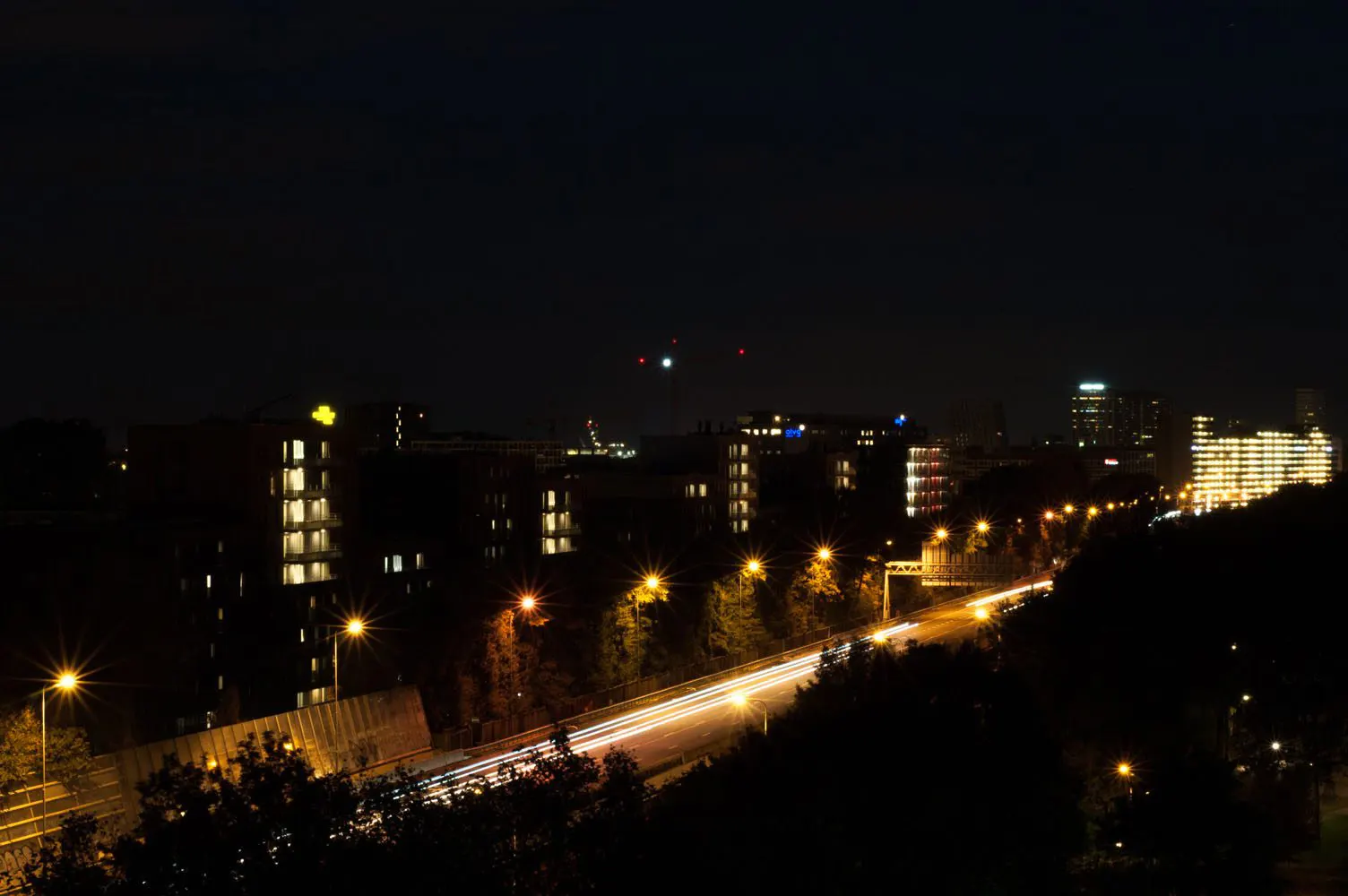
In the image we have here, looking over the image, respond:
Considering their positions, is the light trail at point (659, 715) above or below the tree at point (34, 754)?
below

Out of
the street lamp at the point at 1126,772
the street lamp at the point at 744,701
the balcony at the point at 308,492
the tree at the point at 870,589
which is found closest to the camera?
the street lamp at the point at 1126,772

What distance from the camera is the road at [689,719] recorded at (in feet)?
107

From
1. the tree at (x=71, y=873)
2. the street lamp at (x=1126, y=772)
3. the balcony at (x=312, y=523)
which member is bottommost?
the street lamp at (x=1126, y=772)

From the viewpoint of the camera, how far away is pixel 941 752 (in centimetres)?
2645

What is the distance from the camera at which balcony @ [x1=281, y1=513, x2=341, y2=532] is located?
42.1 m

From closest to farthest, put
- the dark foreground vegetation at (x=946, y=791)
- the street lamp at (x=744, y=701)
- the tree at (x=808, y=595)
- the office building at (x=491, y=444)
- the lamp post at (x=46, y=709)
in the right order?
the dark foreground vegetation at (x=946, y=791), the lamp post at (x=46, y=709), the street lamp at (x=744, y=701), the tree at (x=808, y=595), the office building at (x=491, y=444)

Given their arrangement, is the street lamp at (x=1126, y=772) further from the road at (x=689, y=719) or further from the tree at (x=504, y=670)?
the tree at (x=504, y=670)

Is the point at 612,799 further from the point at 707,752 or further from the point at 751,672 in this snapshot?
the point at 751,672

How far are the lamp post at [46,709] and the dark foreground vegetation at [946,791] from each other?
107 inches

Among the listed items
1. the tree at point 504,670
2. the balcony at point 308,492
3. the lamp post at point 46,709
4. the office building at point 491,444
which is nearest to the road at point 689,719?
the tree at point 504,670

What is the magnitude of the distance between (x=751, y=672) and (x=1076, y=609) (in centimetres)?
979

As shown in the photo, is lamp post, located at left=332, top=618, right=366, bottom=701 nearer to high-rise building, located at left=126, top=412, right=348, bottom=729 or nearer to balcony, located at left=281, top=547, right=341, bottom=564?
high-rise building, located at left=126, top=412, right=348, bottom=729

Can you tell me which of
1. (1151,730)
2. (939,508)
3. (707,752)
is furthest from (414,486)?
(939,508)

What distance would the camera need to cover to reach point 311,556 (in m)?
42.6
